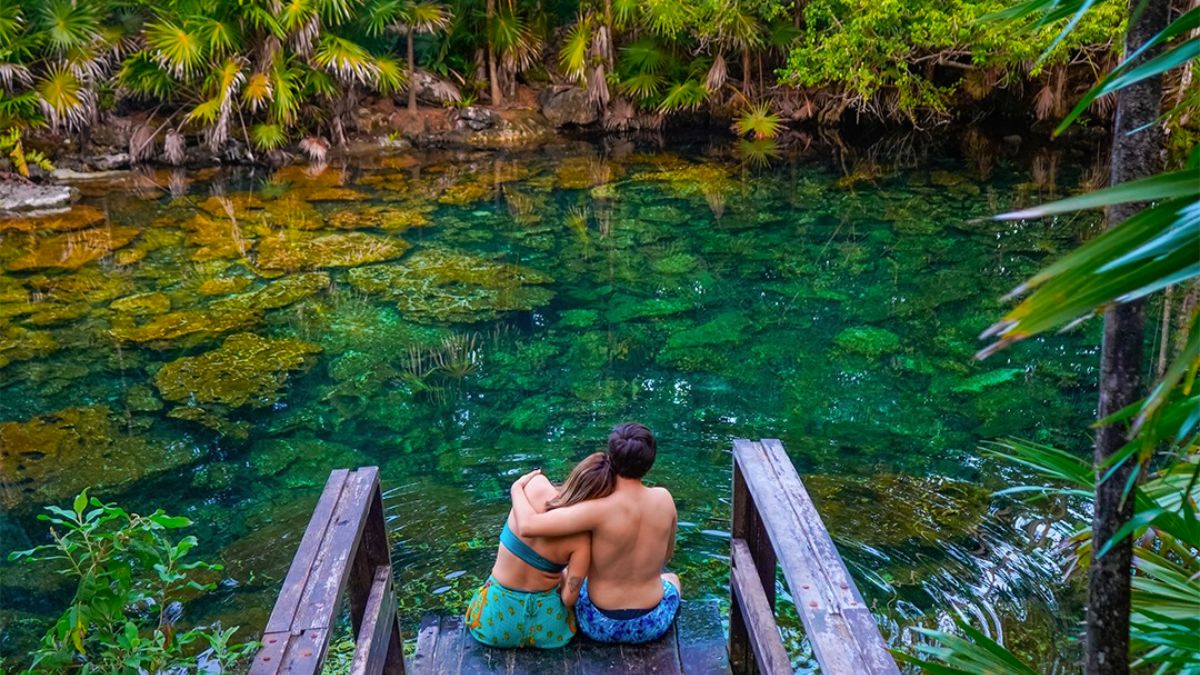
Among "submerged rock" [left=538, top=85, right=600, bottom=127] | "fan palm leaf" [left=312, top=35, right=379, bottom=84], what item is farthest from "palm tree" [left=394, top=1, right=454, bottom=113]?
"submerged rock" [left=538, top=85, right=600, bottom=127]

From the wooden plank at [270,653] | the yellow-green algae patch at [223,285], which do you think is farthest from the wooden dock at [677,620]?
the yellow-green algae patch at [223,285]

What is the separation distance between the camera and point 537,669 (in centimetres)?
310

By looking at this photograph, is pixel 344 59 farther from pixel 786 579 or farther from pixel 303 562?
pixel 786 579

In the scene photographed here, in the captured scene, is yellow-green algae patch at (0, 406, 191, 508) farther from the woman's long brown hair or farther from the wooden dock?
the woman's long brown hair

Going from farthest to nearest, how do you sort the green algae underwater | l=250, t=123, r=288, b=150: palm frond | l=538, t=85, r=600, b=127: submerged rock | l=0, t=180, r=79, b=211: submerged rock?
l=538, t=85, r=600, b=127: submerged rock < l=250, t=123, r=288, b=150: palm frond < l=0, t=180, r=79, b=211: submerged rock < the green algae underwater

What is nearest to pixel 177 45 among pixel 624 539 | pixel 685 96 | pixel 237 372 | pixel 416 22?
pixel 416 22

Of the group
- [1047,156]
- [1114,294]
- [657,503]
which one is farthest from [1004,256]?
[1114,294]

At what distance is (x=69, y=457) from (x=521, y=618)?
12.6ft

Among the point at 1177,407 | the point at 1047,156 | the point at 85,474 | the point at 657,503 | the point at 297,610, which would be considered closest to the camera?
the point at 1177,407

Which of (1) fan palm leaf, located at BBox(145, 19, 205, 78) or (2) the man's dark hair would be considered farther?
A: (1) fan palm leaf, located at BBox(145, 19, 205, 78)

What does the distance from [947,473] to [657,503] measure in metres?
2.85

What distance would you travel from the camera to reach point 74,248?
972 centimetres

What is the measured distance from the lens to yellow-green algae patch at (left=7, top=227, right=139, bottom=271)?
9250 mm

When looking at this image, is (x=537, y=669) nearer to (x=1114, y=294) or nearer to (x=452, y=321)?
(x=1114, y=294)
